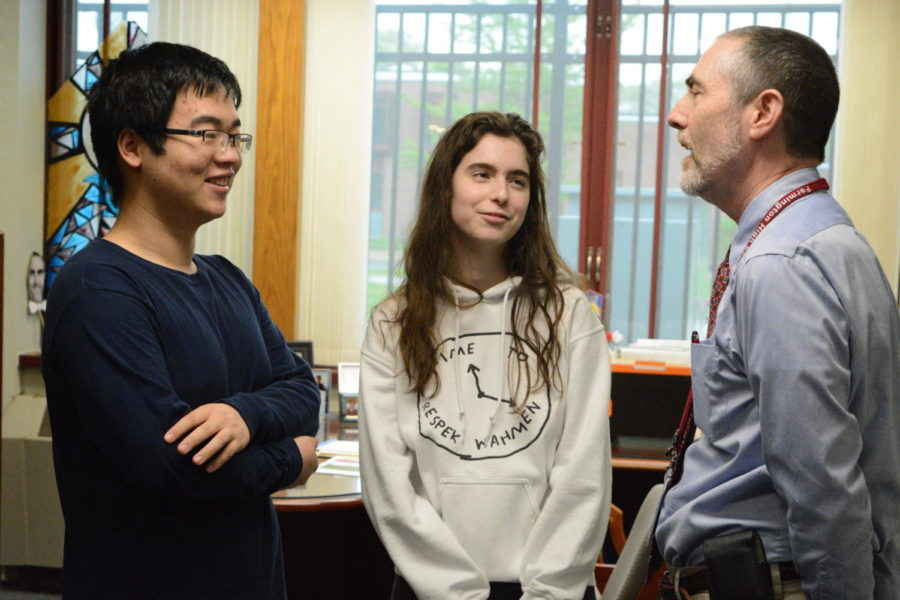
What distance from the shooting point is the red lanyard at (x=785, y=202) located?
4.50 ft

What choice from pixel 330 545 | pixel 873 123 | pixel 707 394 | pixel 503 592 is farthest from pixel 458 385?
pixel 873 123

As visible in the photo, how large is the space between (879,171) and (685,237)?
830 mm

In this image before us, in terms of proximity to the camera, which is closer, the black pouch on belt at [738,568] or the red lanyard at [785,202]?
the black pouch on belt at [738,568]

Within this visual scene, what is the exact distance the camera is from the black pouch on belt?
1.26m

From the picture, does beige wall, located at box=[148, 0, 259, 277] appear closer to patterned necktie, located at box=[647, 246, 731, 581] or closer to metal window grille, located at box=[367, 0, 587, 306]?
metal window grille, located at box=[367, 0, 587, 306]

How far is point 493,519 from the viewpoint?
63.2 inches

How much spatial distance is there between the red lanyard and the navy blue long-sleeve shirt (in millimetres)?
819

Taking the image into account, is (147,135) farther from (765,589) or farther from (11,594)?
(11,594)

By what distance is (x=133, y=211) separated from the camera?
55.5 inches

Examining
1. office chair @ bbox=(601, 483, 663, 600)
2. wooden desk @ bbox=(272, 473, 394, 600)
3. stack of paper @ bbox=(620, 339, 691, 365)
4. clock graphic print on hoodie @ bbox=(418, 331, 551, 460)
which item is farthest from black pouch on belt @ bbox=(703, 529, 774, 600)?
stack of paper @ bbox=(620, 339, 691, 365)

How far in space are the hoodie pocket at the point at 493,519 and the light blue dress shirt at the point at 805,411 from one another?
30cm

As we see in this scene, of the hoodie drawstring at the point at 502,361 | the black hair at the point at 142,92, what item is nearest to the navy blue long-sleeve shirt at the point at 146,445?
the black hair at the point at 142,92

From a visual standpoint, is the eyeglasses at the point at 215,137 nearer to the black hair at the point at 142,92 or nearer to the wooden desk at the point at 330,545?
the black hair at the point at 142,92

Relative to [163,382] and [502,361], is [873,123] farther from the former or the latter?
[163,382]
